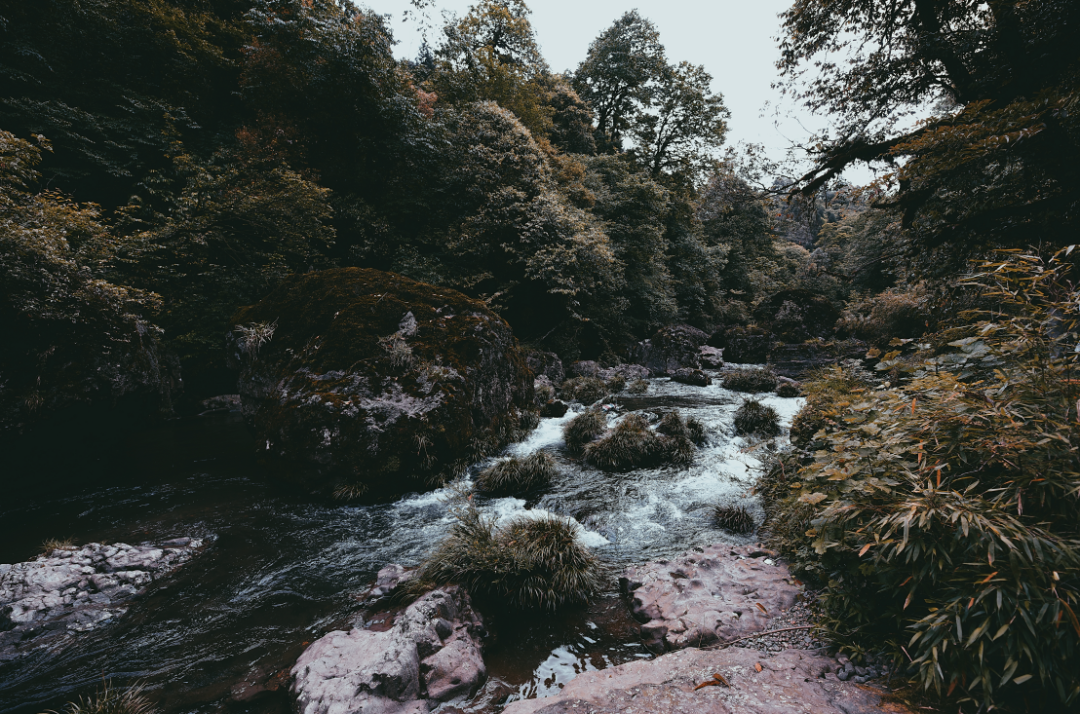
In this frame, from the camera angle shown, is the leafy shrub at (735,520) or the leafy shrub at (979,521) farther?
the leafy shrub at (735,520)

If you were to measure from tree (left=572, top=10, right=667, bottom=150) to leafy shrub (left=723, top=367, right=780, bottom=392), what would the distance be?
19.3 meters

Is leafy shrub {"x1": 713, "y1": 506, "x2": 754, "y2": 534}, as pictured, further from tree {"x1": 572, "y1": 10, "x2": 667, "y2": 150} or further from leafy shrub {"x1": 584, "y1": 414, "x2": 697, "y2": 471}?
tree {"x1": 572, "y1": 10, "x2": 667, "y2": 150}

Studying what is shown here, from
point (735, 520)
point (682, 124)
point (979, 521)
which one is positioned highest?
point (682, 124)

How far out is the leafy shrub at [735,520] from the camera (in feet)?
17.2

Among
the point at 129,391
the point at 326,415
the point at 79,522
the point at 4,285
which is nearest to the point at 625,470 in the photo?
the point at 326,415

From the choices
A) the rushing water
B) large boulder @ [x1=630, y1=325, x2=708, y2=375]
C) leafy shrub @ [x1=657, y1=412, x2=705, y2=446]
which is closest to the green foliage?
the rushing water

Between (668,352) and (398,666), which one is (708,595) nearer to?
(398,666)

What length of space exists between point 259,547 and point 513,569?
3.68 meters

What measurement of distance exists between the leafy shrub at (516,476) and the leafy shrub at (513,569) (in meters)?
2.23

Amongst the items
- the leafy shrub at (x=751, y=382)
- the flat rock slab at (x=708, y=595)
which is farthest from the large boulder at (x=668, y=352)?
the flat rock slab at (x=708, y=595)

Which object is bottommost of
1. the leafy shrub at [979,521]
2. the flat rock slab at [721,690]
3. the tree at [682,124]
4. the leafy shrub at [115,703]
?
the flat rock slab at [721,690]

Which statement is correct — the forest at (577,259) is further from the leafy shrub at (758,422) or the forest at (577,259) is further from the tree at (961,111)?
the leafy shrub at (758,422)

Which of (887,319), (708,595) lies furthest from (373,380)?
(887,319)

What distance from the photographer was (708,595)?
11.9 ft
